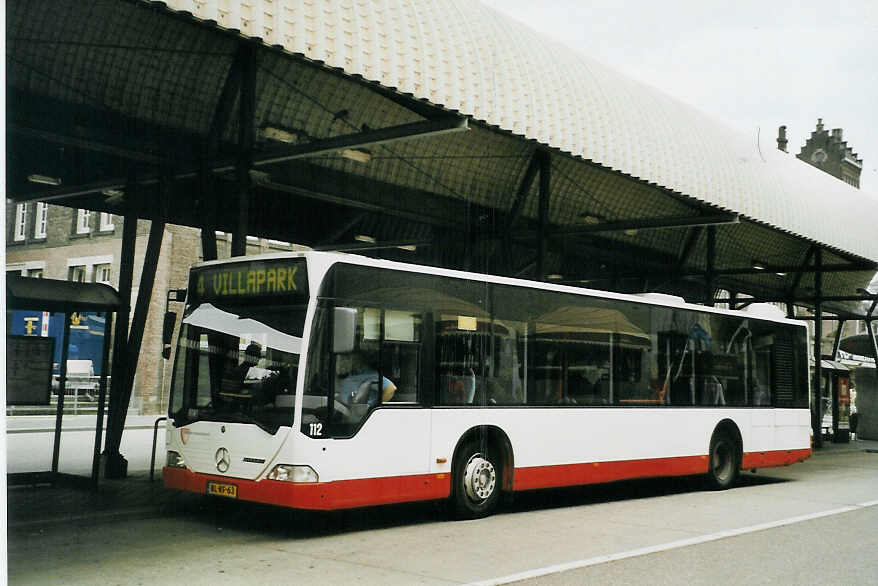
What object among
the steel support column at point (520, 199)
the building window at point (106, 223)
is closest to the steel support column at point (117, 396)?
the steel support column at point (520, 199)

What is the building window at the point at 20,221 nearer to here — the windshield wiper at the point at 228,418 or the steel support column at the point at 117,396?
Result: the steel support column at the point at 117,396

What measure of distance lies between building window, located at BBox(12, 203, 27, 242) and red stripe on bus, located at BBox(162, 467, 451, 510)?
1292 inches

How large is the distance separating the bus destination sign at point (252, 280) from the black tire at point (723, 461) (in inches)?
339

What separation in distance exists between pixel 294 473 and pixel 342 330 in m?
1.51

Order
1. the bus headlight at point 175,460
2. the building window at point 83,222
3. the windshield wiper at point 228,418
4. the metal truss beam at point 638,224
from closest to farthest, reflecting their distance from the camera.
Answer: the windshield wiper at point 228,418 < the bus headlight at point 175,460 < the metal truss beam at point 638,224 < the building window at point 83,222

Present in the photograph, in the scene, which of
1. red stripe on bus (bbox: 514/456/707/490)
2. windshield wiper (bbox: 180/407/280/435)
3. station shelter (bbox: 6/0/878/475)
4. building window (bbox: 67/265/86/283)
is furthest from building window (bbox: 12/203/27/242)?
windshield wiper (bbox: 180/407/280/435)

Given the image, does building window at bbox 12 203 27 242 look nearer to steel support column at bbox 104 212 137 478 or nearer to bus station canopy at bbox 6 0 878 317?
bus station canopy at bbox 6 0 878 317

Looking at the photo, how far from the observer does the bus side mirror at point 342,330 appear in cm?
1008

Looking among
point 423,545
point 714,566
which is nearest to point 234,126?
point 423,545

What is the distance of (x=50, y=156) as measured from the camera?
15.9 m

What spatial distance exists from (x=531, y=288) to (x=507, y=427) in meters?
1.90

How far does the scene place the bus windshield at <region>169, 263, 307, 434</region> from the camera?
10.1m

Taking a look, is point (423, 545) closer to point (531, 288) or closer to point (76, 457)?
point (531, 288)

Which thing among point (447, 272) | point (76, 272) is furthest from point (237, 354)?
point (76, 272)
